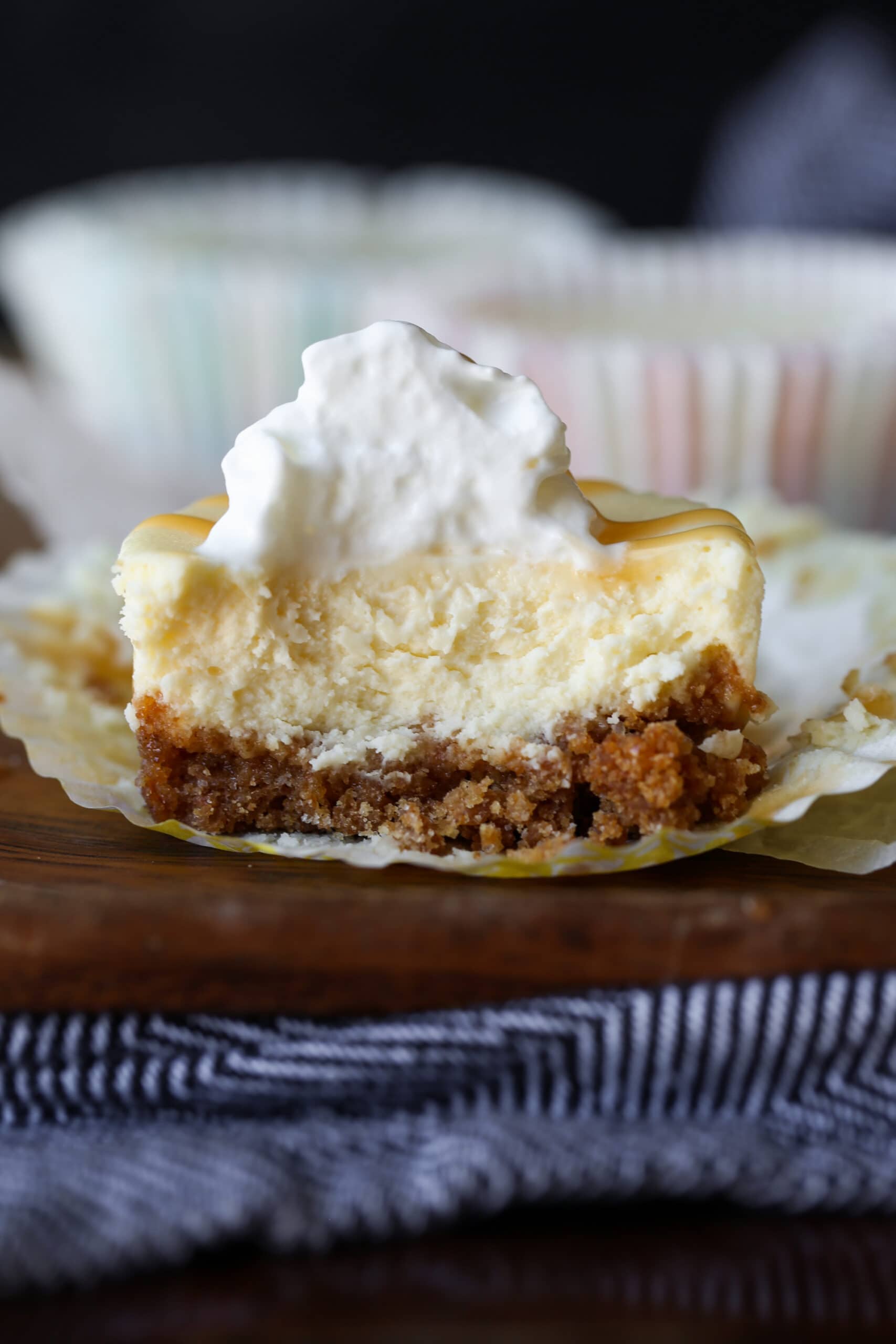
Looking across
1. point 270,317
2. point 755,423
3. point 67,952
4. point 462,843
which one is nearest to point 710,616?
point 462,843

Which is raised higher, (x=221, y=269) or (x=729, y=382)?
(x=221, y=269)

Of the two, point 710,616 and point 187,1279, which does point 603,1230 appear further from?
point 710,616

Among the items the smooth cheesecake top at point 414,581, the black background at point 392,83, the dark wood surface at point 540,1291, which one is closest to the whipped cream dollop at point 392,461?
the smooth cheesecake top at point 414,581

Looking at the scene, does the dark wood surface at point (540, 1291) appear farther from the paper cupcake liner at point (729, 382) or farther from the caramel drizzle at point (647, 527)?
the paper cupcake liner at point (729, 382)

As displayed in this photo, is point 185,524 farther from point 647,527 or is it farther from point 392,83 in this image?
point 392,83

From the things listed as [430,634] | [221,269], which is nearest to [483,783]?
[430,634]

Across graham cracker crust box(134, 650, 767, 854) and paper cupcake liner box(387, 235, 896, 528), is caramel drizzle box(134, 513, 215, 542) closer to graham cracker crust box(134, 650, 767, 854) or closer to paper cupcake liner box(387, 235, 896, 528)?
graham cracker crust box(134, 650, 767, 854)

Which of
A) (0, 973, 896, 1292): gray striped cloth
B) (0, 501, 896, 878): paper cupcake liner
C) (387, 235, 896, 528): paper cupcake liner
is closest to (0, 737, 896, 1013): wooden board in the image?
(0, 973, 896, 1292): gray striped cloth
